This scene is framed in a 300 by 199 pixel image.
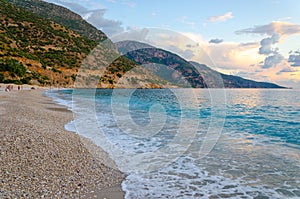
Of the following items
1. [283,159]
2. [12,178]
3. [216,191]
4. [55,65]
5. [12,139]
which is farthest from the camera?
[55,65]

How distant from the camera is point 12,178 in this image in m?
5.64

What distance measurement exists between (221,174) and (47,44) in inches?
3534

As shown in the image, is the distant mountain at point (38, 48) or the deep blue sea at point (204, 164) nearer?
the deep blue sea at point (204, 164)

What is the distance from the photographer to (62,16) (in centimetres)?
12462

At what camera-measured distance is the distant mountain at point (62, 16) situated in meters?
113

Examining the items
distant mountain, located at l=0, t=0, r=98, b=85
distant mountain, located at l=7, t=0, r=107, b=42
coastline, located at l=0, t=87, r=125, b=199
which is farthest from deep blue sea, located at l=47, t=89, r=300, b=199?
distant mountain, located at l=7, t=0, r=107, b=42

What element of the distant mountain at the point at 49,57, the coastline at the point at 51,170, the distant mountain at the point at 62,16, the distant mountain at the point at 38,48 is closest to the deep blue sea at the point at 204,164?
the coastline at the point at 51,170

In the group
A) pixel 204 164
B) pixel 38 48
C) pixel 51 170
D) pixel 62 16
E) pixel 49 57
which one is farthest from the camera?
pixel 62 16

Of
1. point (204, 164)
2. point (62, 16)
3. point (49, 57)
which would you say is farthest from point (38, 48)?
point (204, 164)

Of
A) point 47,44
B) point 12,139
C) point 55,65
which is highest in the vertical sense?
point 47,44

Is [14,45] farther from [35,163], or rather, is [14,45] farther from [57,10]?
[35,163]

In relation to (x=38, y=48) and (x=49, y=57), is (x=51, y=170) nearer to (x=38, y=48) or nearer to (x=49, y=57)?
(x=49, y=57)

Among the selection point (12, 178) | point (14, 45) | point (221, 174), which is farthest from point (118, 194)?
point (14, 45)

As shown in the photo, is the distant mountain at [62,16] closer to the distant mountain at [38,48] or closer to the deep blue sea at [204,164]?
the distant mountain at [38,48]
